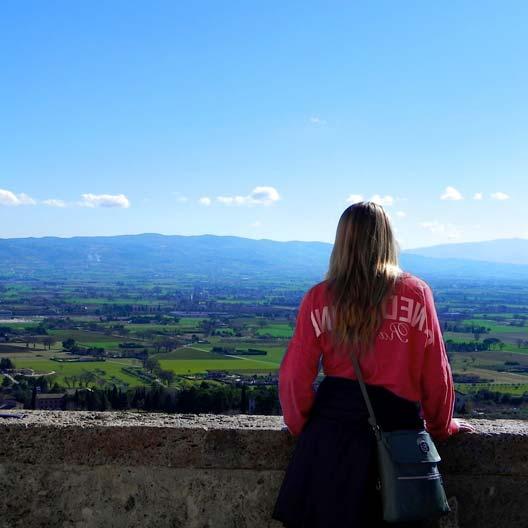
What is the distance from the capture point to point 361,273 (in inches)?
95.3

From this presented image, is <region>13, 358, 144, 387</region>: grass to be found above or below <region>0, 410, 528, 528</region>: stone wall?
below

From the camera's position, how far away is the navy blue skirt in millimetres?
2316

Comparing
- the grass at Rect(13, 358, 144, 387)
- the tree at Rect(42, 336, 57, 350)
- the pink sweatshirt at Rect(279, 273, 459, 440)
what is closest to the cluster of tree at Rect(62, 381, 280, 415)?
the pink sweatshirt at Rect(279, 273, 459, 440)

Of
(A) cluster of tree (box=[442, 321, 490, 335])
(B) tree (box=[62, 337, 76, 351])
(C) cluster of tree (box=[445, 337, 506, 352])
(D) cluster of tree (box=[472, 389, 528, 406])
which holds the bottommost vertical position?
(B) tree (box=[62, 337, 76, 351])

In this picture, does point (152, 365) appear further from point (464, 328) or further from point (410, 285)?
point (410, 285)

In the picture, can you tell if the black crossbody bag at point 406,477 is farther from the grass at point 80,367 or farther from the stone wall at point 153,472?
the grass at point 80,367

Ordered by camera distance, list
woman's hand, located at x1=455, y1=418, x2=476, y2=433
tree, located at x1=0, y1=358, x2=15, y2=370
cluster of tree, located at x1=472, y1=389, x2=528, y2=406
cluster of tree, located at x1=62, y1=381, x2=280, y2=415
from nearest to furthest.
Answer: woman's hand, located at x1=455, y1=418, x2=476, y2=433 → cluster of tree, located at x1=62, y1=381, x2=280, y2=415 → cluster of tree, located at x1=472, y1=389, x2=528, y2=406 → tree, located at x1=0, y1=358, x2=15, y2=370

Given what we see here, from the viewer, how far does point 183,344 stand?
139 ft

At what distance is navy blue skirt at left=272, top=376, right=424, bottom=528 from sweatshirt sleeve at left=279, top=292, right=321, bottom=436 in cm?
6

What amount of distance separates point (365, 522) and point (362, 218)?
1025mm

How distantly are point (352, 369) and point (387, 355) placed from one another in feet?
0.42

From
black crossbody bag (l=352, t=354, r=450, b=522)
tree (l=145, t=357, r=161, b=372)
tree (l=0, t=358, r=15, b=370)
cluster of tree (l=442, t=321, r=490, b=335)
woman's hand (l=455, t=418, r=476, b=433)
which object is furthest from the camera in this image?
cluster of tree (l=442, t=321, r=490, b=335)

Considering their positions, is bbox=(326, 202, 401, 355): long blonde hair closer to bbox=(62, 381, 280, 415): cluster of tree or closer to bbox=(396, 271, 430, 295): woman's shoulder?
bbox=(396, 271, 430, 295): woman's shoulder

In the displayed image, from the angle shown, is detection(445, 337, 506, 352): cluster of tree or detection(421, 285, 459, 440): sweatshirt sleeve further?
detection(445, 337, 506, 352): cluster of tree
